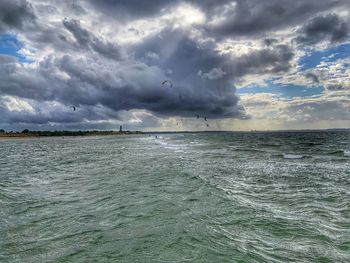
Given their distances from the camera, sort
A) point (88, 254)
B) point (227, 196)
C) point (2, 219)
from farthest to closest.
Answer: point (227, 196) < point (2, 219) < point (88, 254)

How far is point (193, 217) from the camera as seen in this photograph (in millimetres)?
10672

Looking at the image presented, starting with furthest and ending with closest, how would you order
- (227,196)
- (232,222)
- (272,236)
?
(227,196) < (232,222) < (272,236)

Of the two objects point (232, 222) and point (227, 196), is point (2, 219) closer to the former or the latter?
point (232, 222)

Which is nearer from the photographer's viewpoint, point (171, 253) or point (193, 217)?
point (171, 253)

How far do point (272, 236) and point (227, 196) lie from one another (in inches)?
209

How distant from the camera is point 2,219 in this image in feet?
35.9

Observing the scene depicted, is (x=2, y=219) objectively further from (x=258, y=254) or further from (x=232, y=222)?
(x=258, y=254)

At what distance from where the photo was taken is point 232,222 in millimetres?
10156

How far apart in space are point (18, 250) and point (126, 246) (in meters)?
2.85

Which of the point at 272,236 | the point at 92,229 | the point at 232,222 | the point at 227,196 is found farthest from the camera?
the point at 227,196

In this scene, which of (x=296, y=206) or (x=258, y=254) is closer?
(x=258, y=254)

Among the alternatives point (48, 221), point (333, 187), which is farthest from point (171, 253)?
point (333, 187)

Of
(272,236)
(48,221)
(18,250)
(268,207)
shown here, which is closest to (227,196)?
(268,207)

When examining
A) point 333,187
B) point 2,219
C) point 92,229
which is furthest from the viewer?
point 333,187
